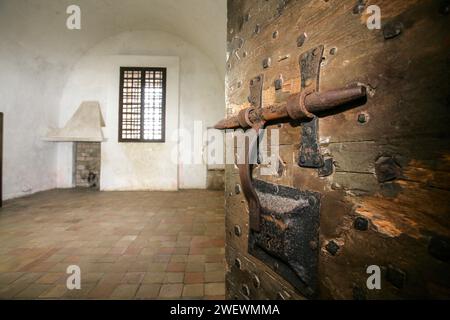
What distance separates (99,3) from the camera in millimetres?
6145

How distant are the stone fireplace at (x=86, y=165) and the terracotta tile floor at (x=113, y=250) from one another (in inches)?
105

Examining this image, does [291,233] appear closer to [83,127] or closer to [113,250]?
[113,250]

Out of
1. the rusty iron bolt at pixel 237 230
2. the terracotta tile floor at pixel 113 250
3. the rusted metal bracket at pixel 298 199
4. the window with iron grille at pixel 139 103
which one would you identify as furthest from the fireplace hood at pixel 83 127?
the rusted metal bracket at pixel 298 199

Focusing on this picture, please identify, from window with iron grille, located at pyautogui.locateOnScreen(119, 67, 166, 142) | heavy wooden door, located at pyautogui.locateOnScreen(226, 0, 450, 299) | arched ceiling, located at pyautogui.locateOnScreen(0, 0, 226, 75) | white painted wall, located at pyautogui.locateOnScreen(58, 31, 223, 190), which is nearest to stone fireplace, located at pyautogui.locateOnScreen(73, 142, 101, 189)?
white painted wall, located at pyautogui.locateOnScreen(58, 31, 223, 190)

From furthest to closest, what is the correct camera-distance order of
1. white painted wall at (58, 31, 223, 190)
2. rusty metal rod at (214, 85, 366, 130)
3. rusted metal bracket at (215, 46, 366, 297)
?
white painted wall at (58, 31, 223, 190) < rusted metal bracket at (215, 46, 366, 297) < rusty metal rod at (214, 85, 366, 130)

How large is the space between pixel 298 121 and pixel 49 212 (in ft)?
19.1

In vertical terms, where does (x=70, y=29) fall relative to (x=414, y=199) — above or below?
above

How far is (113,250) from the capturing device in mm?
2928

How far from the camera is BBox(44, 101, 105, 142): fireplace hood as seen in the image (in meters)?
7.02

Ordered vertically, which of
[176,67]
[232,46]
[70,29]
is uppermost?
[70,29]

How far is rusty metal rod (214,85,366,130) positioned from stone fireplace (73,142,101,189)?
8689 mm

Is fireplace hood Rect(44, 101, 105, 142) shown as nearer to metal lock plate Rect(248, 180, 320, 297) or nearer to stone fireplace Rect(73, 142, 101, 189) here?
stone fireplace Rect(73, 142, 101, 189)
